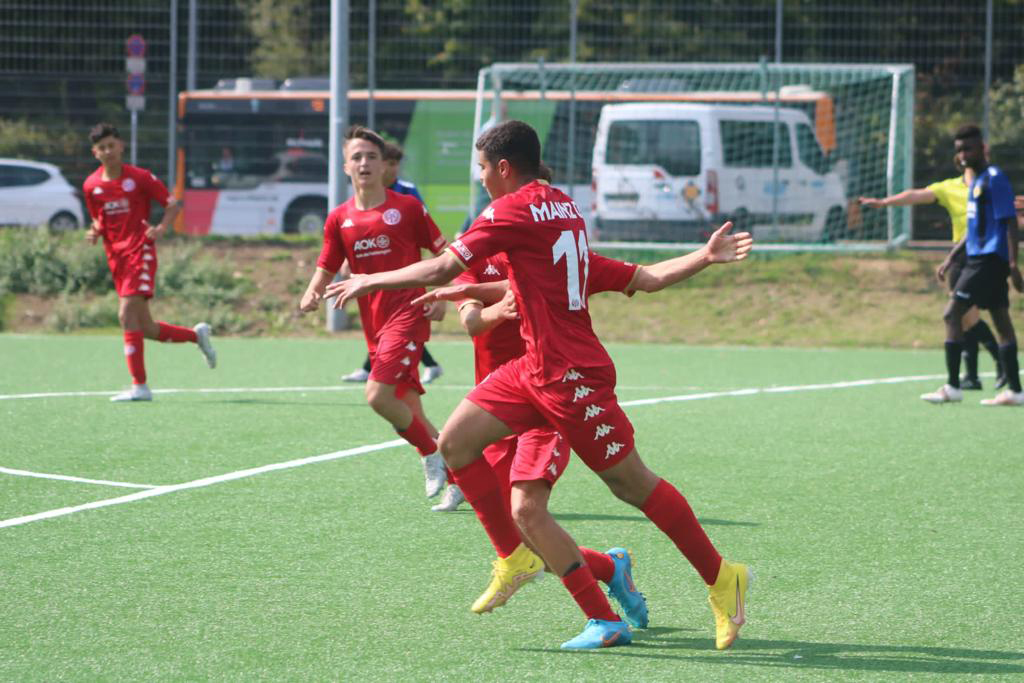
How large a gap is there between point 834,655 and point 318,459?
14.8 feet

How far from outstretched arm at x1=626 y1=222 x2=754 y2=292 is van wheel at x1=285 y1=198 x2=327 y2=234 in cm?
2179

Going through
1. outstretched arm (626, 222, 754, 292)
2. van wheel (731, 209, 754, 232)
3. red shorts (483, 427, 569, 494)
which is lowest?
red shorts (483, 427, 569, 494)

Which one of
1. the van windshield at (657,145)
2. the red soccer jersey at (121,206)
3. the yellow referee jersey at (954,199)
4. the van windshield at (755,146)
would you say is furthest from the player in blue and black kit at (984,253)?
the van windshield at (657,145)

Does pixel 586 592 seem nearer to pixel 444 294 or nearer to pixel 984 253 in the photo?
pixel 444 294

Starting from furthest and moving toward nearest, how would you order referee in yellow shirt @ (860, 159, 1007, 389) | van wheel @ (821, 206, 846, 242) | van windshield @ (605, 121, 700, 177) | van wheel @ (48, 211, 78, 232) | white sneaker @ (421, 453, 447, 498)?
van wheel @ (48, 211, 78, 232) < van windshield @ (605, 121, 700, 177) < van wheel @ (821, 206, 846, 242) < referee in yellow shirt @ (860, 159, 1007, 389) < white sneaker @ (421, 453, 447, 498)

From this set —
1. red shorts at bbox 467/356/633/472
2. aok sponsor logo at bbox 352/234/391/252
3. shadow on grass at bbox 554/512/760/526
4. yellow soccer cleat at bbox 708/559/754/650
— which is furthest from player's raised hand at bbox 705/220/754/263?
aok sponsor logo at bbox 352/234/391/252

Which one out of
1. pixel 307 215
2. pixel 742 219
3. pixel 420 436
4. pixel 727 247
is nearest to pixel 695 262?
pixel 727 247

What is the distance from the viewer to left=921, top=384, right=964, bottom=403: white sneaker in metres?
11.5

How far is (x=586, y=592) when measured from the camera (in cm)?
488

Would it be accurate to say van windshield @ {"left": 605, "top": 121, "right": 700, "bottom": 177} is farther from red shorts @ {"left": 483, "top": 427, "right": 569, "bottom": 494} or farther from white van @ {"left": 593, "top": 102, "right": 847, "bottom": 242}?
red shorts @ {"left": 483, "top": 427, "right": 569, "bottom": 494}

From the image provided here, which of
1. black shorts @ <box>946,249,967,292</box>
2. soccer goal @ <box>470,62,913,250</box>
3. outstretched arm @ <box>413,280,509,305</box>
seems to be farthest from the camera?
soccer goal @ <box>470,62,913,250</box>

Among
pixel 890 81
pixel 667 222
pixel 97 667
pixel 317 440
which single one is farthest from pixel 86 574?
pixel 890 81

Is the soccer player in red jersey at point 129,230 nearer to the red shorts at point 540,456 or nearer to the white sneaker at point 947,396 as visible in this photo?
the white sneaker at point 947,396

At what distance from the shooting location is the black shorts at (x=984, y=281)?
11.3 meters
